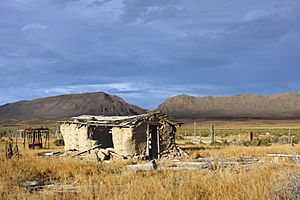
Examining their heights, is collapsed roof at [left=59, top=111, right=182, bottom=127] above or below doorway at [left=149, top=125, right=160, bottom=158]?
above

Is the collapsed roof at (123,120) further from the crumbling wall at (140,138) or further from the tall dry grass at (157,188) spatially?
the tall dry grass at (157,188)

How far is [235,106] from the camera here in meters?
156

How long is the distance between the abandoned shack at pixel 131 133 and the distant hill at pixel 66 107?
12486 cm

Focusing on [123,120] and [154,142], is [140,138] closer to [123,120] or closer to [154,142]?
[123,120]

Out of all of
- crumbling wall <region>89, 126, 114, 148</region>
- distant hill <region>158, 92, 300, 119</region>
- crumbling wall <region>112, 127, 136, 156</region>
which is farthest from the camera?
distant hill <region>158, 92, 300, 119</region>

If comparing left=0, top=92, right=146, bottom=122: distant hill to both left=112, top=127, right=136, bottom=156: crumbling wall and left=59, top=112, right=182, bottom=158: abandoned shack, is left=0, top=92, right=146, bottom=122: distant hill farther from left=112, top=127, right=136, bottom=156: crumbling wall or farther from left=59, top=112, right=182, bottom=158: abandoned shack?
left=112, top=127, right=136, bottom=156: crumbling wall

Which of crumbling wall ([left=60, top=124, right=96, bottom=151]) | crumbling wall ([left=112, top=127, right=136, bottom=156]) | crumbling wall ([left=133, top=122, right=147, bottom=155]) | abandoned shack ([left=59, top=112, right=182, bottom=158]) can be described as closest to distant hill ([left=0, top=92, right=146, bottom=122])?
crumbling wall ([left=60, top=124, right=96, bottom=151])

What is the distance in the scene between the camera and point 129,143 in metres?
21.5

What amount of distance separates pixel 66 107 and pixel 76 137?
139 metres

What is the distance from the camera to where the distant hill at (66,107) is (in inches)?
6083

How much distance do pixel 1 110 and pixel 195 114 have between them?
273 feet

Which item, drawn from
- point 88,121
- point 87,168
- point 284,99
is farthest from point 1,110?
point 87,168

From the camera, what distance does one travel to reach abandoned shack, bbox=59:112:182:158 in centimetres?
2147

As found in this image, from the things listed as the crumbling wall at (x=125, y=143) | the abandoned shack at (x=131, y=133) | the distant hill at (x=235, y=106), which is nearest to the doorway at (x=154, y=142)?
the abandoned shack at (x=131, y=133)
